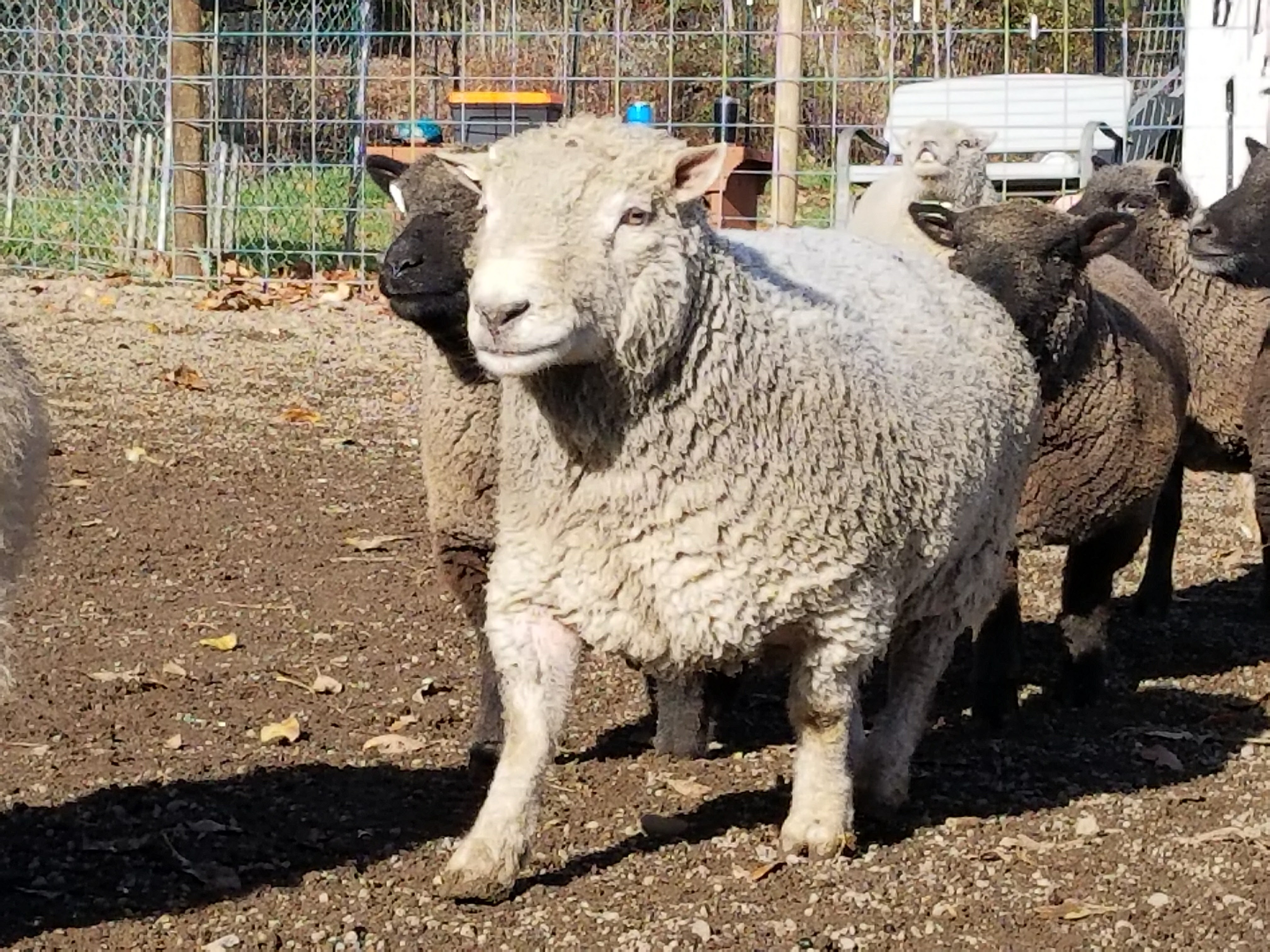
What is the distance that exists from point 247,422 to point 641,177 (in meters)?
5.89

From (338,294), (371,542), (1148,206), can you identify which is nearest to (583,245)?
(371,542)

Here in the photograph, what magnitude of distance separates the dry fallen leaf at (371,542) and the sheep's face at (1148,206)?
2944mm

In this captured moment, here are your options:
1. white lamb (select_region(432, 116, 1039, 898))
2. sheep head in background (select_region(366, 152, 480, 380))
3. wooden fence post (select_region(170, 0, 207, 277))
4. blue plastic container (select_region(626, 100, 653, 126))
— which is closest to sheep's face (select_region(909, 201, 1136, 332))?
white lamb (select_region(432, 116, 1039, 898))

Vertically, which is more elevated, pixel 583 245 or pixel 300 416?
pixel 583 245

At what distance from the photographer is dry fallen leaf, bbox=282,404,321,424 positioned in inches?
382

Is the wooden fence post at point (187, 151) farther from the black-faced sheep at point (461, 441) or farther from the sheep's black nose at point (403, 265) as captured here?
the sheep's black nose at point (403, 265)

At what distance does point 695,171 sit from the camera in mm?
4082

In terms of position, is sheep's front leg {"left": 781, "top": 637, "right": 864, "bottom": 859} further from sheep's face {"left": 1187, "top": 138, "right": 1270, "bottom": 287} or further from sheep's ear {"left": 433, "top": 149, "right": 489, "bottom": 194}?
sheep's face {"left": 1187, "top": 138, "right": 1270, "bottom": 287}

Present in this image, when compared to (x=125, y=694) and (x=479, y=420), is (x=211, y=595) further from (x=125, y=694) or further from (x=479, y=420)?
(x=479, y=420)

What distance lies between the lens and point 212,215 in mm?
14188

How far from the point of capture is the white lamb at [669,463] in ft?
13.0

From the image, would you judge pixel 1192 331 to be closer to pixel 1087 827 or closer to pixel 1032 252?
pixel 1032 252

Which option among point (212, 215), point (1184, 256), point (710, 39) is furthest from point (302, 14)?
point (1184, 256)

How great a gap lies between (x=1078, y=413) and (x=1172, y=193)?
2535 mm
